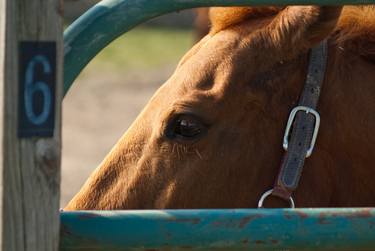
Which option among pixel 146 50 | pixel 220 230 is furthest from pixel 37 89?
pixel 146 50

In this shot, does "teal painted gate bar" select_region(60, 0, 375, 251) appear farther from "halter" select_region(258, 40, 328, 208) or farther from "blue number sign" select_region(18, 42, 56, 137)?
"halter" select_region(258, 40, 328, 208)

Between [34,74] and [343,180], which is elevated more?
[34,74]

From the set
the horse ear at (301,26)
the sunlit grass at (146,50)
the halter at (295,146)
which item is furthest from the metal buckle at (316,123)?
the sunlit grass at (146,50)

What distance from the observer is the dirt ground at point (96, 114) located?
9.88 metres

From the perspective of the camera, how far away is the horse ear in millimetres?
2740

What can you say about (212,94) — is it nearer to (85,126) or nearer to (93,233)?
(93,233)

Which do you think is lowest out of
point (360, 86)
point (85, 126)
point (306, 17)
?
point (85, 126)

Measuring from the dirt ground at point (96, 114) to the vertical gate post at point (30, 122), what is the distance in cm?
640

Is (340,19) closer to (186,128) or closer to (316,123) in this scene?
(316,123)

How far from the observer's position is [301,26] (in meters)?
2.83

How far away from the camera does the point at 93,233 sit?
1985mm

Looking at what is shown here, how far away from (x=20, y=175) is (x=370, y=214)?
0.91 metres

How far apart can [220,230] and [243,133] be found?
927mm

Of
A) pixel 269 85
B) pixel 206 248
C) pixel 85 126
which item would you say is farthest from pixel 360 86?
pixel 85 126
